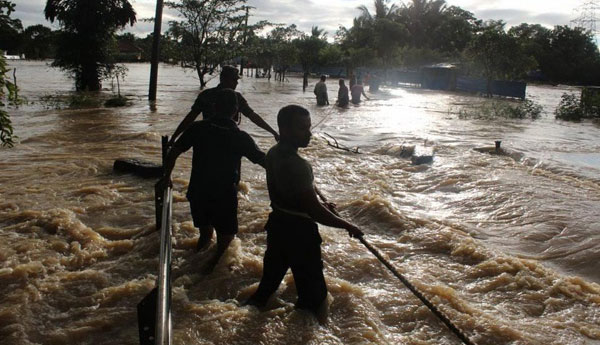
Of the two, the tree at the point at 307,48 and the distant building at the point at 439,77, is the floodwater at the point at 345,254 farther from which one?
the tree at the point at 307,48

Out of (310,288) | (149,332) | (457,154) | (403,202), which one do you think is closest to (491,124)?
(457,154)

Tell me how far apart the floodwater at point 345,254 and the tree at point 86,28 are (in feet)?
45.3

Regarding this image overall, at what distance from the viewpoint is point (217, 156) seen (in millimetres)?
3904

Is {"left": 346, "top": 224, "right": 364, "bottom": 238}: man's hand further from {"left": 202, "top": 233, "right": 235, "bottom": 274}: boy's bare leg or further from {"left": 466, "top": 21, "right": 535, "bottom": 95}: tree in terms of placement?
{"left": 466, "top": 21, "right": 535, "bottom": 95}: tree

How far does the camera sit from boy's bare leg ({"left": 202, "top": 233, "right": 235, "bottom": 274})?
13.7ft

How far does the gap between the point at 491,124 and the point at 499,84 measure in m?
17.4

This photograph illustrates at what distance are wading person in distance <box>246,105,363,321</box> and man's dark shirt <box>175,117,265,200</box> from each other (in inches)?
34.4

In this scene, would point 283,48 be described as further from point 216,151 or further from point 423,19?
point 216,151

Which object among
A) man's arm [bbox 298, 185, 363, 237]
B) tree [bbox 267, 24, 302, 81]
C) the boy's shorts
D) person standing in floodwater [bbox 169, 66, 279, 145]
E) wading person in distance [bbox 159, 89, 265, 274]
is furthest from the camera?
tree [bbox 267, 24, 302, 81]

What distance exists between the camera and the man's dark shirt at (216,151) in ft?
12.7


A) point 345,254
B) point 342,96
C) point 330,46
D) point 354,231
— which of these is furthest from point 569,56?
point 354,231

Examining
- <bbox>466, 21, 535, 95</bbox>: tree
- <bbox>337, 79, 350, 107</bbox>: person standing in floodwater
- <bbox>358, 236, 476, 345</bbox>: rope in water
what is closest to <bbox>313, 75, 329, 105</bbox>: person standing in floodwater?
<bbox>337, 79, 350, 107</bbox>: person standing in floodwater

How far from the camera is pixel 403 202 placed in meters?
7.37

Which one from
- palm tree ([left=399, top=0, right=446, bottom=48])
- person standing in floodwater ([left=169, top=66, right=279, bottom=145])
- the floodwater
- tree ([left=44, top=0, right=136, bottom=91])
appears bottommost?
the floodwater
